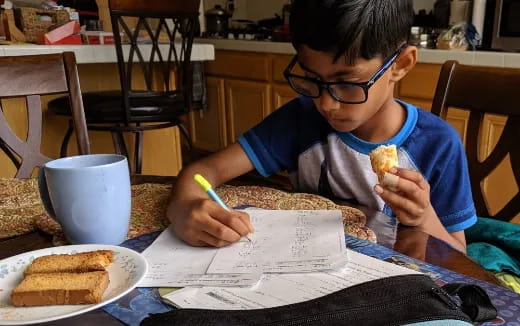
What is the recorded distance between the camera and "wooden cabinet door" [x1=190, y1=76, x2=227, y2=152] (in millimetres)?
3688

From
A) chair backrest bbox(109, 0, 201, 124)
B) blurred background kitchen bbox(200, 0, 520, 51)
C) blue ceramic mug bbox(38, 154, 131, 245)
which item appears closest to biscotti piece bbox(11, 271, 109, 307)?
blue ceramic mug bbox(38, 154, 131, 245)

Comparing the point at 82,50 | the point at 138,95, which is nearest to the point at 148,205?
the point at 138,95

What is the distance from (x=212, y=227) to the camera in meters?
0.68

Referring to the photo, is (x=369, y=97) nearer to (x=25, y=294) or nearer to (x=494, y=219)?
(x=494, y=219)

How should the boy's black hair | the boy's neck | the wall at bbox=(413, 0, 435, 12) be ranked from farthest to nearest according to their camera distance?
the wall at bbox=(413, 0, 435, 12) < the boy's neck < the boy's black hair

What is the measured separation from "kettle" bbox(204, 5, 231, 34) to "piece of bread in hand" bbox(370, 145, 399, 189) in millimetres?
3164

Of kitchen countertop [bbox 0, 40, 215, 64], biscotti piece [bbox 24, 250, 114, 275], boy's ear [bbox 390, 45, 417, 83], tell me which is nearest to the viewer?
biscotti piece [bbox 24, 250, 114, 275]

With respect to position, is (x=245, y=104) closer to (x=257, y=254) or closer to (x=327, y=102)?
(x=327, y=102)

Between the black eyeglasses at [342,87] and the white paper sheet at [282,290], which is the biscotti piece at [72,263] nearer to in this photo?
the white paper sheet at [282,290]

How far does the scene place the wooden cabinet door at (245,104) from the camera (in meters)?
3.29

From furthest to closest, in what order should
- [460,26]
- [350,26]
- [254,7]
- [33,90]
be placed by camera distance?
[254,7]
[460,26]
[33,90]
[350,26]

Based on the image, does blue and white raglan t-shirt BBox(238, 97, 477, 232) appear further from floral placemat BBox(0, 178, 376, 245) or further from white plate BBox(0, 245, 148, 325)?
white plate BBox(0, 245, 148, 325)

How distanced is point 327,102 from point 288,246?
1.01 feet

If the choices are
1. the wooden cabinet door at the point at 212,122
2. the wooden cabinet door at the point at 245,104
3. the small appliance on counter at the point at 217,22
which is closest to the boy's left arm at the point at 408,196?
the wooden cabinet door at the point at 245,104
